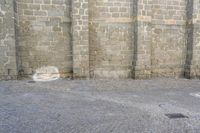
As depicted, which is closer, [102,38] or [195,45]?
[102,38]

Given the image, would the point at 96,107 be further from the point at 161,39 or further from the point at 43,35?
the point at 161,39

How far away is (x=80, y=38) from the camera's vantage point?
30.5 feet

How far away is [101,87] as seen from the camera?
808cm

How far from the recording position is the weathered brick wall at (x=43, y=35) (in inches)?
350

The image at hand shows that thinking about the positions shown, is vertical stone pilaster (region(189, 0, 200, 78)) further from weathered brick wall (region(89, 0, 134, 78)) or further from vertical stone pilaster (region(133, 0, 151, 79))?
weathered brick wall (region(89, 0, 134, 78))

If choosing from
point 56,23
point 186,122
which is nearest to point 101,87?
point 56,23

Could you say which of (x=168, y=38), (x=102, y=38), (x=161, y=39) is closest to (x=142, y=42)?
(x=161, y=39)

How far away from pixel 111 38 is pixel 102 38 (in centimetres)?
40

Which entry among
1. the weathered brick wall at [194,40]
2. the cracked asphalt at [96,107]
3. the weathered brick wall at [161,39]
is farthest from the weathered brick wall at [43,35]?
the weathered brick wall at [194,40]

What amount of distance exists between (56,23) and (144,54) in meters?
4.00

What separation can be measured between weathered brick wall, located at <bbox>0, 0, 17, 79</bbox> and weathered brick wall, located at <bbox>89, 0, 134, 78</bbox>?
3110 mm

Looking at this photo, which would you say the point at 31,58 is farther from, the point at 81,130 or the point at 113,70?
the point at 81,130

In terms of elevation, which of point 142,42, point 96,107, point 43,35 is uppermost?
point 43,35

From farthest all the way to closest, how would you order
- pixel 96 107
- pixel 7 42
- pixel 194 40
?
pixel 194 40
pixel 7 42
pixel 96 107
